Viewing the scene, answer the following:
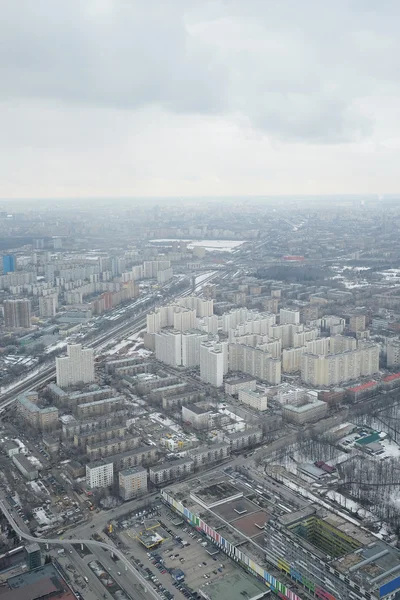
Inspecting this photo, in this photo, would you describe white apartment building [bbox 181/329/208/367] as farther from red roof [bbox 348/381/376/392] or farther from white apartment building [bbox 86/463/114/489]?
white apartment building [bbox 86/463/114/489]

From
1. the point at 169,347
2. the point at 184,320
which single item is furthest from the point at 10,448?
the point at 184,320

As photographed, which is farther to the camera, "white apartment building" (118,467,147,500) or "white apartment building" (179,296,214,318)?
"white apartment building" (179,296,214,318)

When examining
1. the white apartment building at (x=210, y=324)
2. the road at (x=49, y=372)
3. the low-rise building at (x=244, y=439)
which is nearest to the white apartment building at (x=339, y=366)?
the low-rise building at (x=244, y=439)

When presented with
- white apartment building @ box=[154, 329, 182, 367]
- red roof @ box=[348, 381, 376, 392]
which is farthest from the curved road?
white apartment building @ box=[154, 329, 182, 367]

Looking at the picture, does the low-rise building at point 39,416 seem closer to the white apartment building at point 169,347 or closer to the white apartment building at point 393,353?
the white apartment building at point 169,347

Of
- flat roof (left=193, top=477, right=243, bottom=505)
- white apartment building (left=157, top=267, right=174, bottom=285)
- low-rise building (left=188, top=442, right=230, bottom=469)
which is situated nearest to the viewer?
flat roof (left=193, top=477, right=243, bottom=505)

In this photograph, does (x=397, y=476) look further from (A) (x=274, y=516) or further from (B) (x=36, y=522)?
(B) (x=36, y=522)

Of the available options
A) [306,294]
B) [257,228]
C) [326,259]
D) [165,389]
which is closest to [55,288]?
[306,294]

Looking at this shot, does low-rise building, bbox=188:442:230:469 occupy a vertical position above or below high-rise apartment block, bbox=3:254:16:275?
below
